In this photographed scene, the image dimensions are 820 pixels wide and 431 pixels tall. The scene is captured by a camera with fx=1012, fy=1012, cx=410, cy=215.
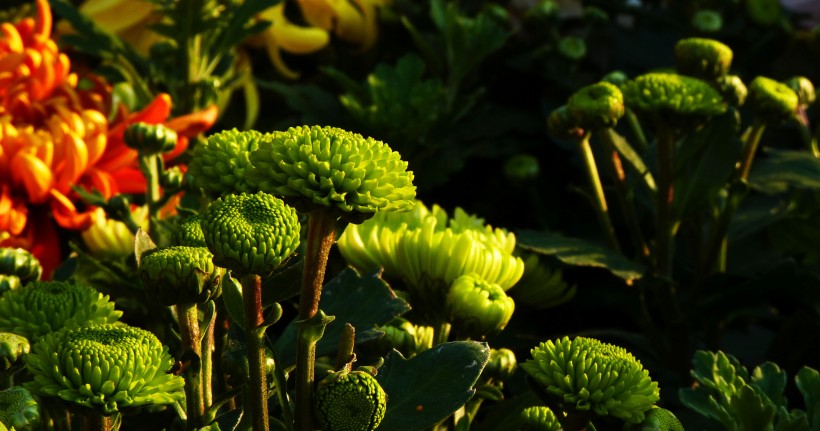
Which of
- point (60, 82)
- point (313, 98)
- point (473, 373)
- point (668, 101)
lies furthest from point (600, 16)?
point (473, 373)

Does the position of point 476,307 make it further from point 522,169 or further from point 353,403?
point 522,169

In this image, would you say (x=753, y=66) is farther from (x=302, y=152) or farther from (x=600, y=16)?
(x=302, y=152)

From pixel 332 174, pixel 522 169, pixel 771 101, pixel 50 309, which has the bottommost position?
pixel 522 169

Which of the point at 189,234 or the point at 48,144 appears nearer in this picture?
the point at 189,234

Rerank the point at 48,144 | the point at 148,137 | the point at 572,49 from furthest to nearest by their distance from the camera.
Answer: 1. the point at 572,49
2. the point at 48,144
3. the point at 148,137

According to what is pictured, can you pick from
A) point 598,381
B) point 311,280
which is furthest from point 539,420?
point 311,280

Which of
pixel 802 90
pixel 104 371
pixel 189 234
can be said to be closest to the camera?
pixel 104 371

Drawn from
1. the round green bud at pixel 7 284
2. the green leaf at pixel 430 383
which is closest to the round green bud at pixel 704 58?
the green leaf at pixel 430 383
